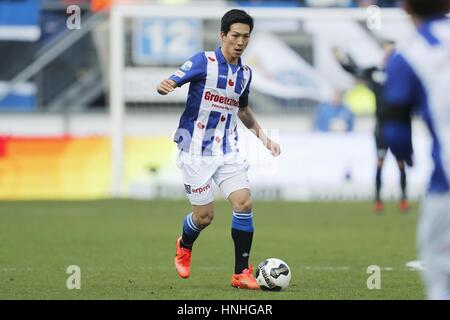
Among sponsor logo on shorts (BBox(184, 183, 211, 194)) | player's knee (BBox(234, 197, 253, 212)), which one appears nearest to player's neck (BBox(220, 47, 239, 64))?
sponsor logo on shorts (BBox(184, 183, 211, 194))

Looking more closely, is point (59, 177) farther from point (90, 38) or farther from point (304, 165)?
point (90, 38)

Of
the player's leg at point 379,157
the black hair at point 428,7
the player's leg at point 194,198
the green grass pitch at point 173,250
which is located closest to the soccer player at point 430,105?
the black hair at point 428,7

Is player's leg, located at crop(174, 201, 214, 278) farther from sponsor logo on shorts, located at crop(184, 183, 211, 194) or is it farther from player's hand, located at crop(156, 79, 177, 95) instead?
player's hand, located at crop(156, 79, 177, 95)

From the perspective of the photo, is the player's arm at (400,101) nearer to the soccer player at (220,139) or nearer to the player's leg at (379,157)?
the soccer player at (220,139)

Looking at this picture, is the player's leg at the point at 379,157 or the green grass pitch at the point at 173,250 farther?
the player's leg at the point at 379,157

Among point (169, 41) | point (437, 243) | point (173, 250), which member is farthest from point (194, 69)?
point (169, 41)

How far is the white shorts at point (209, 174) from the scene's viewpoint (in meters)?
8.88

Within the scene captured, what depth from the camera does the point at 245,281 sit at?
8.73m

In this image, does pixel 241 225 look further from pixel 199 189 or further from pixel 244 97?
pixel 244 97

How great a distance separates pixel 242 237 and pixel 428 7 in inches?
155

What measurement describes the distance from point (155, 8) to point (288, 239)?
10.5 m

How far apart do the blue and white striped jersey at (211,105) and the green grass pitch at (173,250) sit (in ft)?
3.81

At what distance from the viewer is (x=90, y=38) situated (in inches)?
1089

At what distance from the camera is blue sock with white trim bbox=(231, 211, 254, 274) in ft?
29.1
